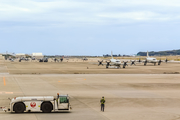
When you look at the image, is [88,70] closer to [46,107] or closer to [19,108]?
[46,107]

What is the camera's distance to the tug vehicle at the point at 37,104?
28.0 m

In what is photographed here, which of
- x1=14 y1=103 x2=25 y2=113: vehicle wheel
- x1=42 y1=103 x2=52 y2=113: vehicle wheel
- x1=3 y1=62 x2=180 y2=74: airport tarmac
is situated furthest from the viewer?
x1=3 y1=62 x2=180 y2=74: airport tarmac

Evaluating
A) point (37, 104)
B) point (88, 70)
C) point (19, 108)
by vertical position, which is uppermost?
point (37, 104)

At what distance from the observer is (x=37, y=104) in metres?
28.3

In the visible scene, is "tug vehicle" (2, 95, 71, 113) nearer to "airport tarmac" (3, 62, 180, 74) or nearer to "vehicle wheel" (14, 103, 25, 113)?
"vehicle wheel" (14, 103, 25, 113)

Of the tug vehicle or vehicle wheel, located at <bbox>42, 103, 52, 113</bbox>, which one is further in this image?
vehicle wheel, located at <bbox>42, 103, 52, 113</bbox>

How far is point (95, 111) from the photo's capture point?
30.4 metres

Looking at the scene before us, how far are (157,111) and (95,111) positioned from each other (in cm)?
682

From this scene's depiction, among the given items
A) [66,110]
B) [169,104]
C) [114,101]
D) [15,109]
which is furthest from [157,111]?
[15,109]

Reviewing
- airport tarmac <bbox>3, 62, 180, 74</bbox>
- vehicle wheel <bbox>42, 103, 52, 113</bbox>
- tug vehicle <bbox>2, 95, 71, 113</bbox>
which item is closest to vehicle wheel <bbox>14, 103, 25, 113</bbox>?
tug vehicle <bbox>2, 95, 71, 113</bbox>

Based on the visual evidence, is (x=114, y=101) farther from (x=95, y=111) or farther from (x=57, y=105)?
(x=57, y=105)

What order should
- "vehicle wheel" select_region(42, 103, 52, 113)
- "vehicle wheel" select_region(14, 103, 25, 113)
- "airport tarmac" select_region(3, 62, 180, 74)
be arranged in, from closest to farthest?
"vehicle wheel" select_region(14, 103, 25, 113) < "vehicle wheel" select_region(42, 103, 52, 113) < "airport tarmac" select_region(3, 62, 180, 74)

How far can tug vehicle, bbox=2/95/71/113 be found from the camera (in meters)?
28.0

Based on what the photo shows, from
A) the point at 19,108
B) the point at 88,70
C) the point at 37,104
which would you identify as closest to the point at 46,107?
the point at 37,104
